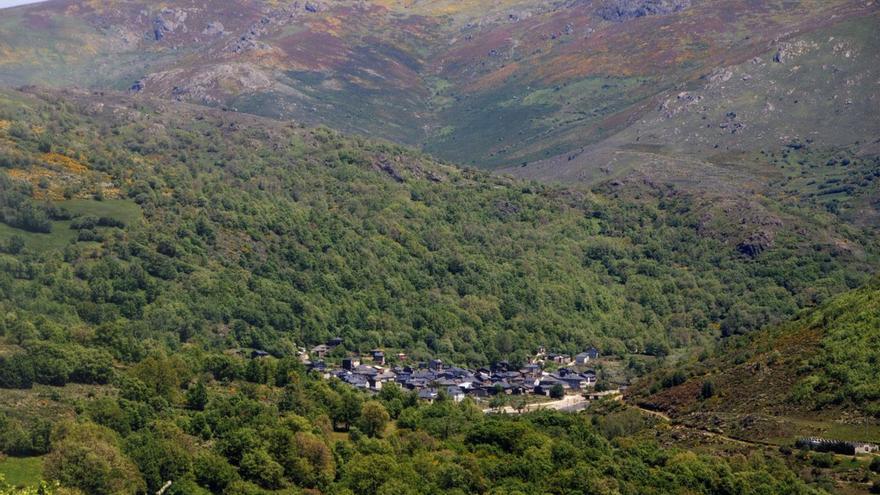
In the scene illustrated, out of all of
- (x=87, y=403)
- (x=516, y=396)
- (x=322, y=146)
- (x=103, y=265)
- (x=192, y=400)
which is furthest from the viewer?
(x=322, y=146)

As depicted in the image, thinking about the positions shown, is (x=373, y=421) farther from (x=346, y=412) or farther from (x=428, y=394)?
(x=428, y=394)

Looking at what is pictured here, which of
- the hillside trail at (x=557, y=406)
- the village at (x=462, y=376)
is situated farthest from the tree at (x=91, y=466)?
the hillside trail at (x=557, y=406)

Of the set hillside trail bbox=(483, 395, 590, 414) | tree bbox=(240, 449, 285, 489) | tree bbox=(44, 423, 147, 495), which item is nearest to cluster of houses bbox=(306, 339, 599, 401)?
hillside trail bbox=(483, 395, 590, 414)

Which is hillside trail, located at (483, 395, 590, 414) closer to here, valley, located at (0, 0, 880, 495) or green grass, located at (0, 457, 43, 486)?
valley, located at (0, 0, 880, 495)

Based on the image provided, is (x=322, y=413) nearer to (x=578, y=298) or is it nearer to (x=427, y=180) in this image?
(x=578, y=298)

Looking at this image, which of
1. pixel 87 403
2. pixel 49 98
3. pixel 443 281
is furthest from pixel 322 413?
pixel 49 98
